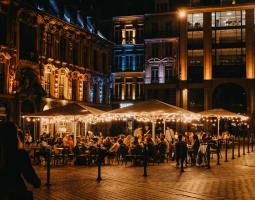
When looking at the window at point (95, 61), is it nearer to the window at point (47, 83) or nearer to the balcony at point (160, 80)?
the balcony at point (160, 80)

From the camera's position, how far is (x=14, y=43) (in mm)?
32469

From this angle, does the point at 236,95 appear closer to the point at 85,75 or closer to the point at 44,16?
the point at 85,75

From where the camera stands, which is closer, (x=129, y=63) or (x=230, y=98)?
(x=230, y=98)

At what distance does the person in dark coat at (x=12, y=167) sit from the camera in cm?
537

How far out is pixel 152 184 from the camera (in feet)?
42.9

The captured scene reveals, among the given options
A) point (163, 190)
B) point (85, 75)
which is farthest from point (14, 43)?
point (163, 190)

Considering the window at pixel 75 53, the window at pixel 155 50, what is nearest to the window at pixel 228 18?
the window at pixel 155 50

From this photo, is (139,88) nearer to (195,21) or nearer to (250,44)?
(195,21)

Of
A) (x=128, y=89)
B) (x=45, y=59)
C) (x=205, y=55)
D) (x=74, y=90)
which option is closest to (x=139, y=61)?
(x=128, y=89)

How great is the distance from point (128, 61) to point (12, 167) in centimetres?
4653

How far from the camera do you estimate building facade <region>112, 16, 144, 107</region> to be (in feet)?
168

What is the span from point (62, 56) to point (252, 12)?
2131 centimetres

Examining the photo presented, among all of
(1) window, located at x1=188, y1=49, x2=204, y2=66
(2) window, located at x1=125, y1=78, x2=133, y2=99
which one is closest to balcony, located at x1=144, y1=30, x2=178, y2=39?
(1) window, located at x1=188, y1=49, x2=204, y2=66

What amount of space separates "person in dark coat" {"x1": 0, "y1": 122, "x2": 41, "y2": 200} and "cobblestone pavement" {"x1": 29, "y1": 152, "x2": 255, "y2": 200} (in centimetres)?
532
